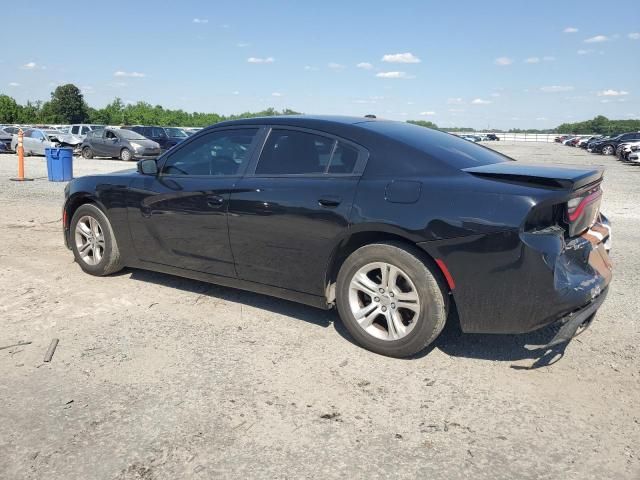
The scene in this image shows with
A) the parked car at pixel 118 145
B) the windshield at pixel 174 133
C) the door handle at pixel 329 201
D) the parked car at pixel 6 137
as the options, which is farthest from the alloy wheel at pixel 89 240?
the parked car at pixel 6 137

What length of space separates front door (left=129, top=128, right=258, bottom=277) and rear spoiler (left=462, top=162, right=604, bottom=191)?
6.14 feet

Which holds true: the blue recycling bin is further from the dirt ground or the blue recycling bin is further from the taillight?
the taillight

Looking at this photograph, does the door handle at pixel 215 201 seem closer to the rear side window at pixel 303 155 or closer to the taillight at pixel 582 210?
the rear side window at pixel 303 155

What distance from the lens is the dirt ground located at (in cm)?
247

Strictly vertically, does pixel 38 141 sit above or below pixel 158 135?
below

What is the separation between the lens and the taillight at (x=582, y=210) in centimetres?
324

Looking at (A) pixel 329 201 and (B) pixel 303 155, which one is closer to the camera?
(A) pixel 329 201

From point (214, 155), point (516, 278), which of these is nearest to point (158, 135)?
point (214, 155)

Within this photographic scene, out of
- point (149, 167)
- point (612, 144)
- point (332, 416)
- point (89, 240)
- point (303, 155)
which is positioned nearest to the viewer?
point (332, 416)

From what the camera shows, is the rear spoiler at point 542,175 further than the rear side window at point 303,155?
No

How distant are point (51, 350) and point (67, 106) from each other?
7831 centimetres

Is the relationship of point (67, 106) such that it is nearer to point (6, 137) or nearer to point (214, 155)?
point (6, 137)

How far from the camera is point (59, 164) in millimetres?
14367

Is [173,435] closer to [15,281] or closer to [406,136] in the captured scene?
[406,136]
